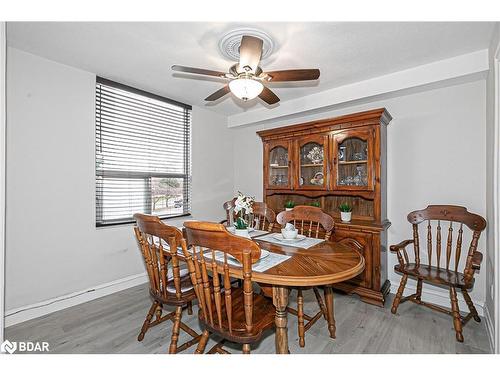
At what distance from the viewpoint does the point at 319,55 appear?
2.29m

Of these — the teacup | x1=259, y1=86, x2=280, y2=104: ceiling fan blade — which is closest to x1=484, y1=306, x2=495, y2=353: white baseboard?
the teacup

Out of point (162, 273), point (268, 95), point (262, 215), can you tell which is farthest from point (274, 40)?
point (162, 273)

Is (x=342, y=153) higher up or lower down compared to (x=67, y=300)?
higher up

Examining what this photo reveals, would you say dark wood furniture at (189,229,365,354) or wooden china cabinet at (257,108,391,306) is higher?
wooden china cabinet at (257,108,391,306)

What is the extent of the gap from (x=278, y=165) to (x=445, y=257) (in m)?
2.16

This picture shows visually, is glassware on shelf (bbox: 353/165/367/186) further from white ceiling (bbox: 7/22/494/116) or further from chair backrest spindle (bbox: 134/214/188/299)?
chair backrest spindle (bbox: 134/214/188/299)

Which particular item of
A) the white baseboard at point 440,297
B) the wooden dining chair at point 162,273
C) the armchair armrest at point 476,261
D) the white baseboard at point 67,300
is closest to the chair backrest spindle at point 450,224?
the armchair armrest at point 476,261

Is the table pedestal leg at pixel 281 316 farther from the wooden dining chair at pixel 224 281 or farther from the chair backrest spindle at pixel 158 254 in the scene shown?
the chair backrest spindle at pixel 158 254

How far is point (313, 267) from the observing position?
1.46 metres

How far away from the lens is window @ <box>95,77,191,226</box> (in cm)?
284

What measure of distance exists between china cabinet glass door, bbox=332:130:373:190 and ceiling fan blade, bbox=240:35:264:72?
5.09 feet

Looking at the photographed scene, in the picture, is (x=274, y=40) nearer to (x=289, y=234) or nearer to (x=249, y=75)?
(x=249, y=75)
